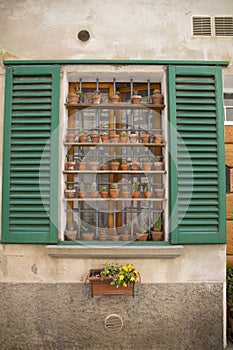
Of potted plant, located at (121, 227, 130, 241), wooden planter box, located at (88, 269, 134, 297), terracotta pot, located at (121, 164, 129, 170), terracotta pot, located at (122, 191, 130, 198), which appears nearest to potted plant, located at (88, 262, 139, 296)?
wooden planter box, located at (88, 269, 134, 297)

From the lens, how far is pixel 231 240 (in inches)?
164

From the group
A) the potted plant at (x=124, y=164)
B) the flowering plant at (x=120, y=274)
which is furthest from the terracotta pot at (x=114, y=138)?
the flowering plant at (x=120, y=274)

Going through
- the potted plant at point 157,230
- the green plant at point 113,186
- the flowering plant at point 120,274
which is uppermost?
the green plant at point 113,186

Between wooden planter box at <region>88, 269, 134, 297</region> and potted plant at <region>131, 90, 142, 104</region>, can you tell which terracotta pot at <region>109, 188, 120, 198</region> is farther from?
potted plant at <region>131, 90, 142, 104</region>

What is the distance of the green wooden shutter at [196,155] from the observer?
3.70 m

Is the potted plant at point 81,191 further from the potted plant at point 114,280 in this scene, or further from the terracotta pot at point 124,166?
the potted plant at point 114,280

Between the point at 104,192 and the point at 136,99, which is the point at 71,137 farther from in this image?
the point at 136,99

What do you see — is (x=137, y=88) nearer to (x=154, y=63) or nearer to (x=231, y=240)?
(x=154, y=63)

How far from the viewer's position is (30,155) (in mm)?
3742

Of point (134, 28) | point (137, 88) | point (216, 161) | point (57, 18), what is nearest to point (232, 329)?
point (216, 161)

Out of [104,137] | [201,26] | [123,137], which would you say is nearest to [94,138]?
[104,137]

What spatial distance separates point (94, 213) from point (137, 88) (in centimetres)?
170

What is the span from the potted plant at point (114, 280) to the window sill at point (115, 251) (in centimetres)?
15

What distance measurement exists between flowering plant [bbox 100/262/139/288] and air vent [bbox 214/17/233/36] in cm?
302
